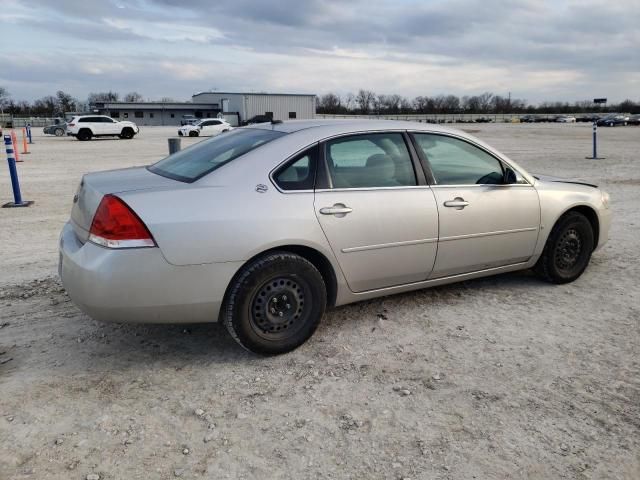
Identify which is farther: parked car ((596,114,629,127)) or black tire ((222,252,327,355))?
parked car ((596,114,629,127))

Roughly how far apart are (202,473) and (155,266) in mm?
1198

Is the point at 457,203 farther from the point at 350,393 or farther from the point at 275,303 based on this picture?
the point at 350,393

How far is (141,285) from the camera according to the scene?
304 cm

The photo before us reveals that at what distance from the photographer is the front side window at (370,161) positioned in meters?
3.74

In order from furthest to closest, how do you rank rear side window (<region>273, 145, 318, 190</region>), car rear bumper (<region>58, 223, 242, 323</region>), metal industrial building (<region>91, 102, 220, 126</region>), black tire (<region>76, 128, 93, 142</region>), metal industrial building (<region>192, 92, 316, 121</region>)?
1. metal industrial building (<region>91, 102, 220, 126</region>)
2. metal industrial building (<region>192, 92, 316, 121</region>)
3. black tire (<region>76, 128, 93, 142</region>)
4. rear side window (<region>273, 145, 318, 190</region>)
5. car rear bumper (<region>58, 223, 242, 323</region>)

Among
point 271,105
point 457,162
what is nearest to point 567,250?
point 457,162

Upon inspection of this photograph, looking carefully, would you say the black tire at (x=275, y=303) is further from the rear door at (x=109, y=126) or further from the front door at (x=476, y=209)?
the rear door at (x=109, y=126)

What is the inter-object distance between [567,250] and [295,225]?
9.56ft

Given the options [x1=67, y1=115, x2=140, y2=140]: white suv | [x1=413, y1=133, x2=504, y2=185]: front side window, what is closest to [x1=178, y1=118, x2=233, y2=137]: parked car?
[x1=67, y1=115, x2=140, y2=140]: white suv

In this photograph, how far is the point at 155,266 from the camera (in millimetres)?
3045

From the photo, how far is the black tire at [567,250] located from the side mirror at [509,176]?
2.35ft

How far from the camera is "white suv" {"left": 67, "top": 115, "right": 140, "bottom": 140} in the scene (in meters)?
32.5

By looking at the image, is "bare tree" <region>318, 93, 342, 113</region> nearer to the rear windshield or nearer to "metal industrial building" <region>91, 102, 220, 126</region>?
"metal industrial building" <region>91, 102, 220, 126</region>

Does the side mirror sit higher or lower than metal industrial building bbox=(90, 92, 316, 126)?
lower
